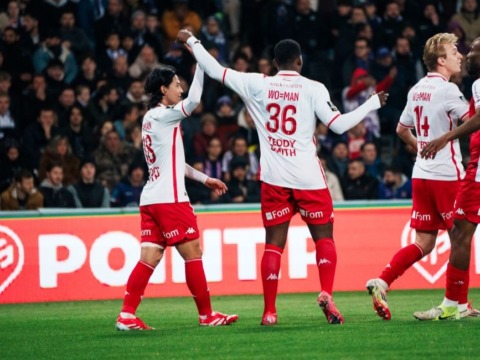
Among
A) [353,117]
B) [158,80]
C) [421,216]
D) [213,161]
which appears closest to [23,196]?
[213,161]

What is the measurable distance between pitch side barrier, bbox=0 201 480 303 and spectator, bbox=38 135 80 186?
86.4 inches

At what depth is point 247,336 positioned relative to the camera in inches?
357

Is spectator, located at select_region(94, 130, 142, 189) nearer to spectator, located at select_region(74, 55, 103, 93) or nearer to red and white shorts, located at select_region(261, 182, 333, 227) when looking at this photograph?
spectator, located at select_region(74, 55, 103, 93)

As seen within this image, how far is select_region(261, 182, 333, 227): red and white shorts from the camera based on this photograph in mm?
9695

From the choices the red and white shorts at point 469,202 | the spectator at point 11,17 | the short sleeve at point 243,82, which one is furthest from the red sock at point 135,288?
the spectator at point 11,17

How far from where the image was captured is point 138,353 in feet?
27.3

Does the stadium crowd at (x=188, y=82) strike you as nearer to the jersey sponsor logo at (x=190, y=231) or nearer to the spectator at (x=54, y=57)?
the spectator at (x=54, y=57)

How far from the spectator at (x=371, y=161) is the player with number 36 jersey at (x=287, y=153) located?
7.46 metres

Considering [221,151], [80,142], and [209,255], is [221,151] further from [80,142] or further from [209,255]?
[209,255]

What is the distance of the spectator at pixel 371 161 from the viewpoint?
17.2 metres

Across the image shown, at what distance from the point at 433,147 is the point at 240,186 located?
734cm

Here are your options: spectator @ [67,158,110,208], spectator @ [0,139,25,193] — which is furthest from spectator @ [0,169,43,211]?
spectator @ [0,139,25,193]

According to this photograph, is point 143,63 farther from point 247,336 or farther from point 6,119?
point 247,336

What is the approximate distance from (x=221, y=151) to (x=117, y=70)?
241 cm
